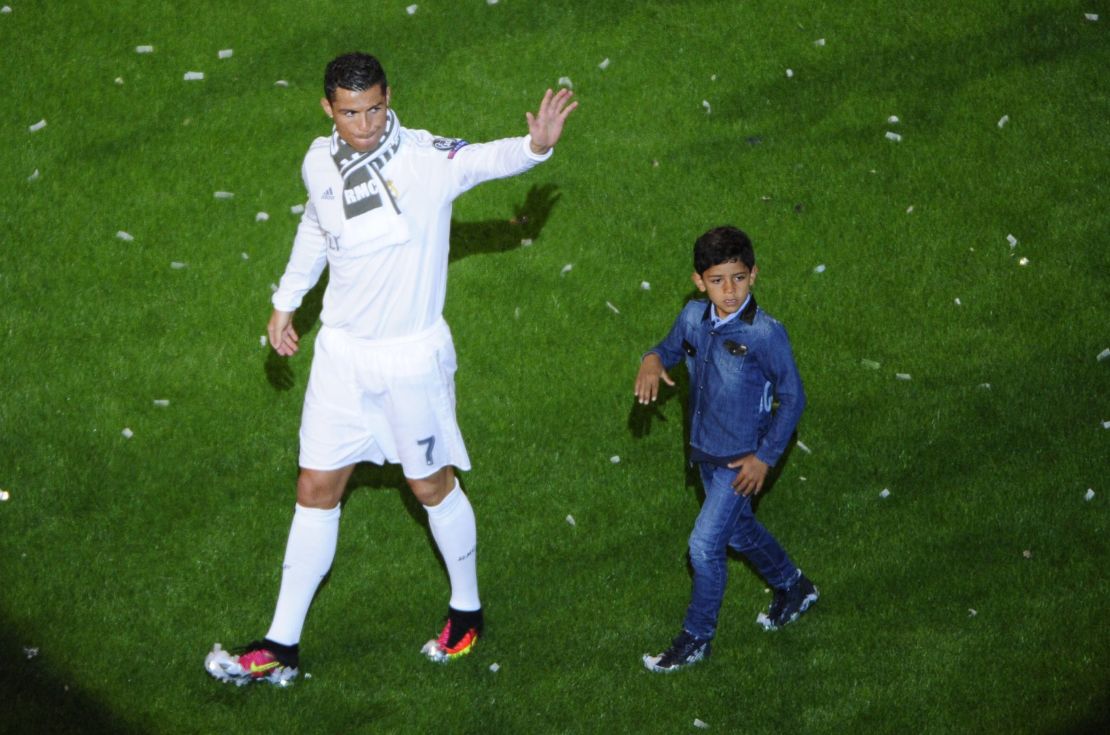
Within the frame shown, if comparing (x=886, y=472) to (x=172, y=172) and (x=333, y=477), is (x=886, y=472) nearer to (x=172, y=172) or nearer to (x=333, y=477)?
(x=333, y=477)

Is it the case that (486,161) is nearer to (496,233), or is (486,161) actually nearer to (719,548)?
(719,548)

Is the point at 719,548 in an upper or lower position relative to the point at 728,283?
lower

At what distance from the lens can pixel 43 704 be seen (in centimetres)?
728

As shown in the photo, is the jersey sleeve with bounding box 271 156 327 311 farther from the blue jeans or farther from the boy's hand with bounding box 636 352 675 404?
the blue jeans

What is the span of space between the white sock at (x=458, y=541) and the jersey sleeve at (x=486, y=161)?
4.82 feet

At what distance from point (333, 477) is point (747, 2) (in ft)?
16.6

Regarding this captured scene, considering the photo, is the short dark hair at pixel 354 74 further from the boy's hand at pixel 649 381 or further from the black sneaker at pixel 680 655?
the black sneaker at pixel 680 655

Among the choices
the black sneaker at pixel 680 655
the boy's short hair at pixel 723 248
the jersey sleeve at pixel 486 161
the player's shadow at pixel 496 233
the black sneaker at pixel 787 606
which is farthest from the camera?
the player's shadow at pixel 496 233

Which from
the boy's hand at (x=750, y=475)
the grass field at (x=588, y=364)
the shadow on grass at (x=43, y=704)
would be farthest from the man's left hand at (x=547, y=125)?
the shadow on grass at (x=43, y=704)

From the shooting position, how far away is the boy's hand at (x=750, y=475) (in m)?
6.98

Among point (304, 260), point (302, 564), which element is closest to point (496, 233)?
point (304, 260)

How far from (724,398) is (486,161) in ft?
4.80

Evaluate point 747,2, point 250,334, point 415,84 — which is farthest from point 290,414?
point 747,2

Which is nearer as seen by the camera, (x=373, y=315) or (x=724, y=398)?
(x=373, y=315)
